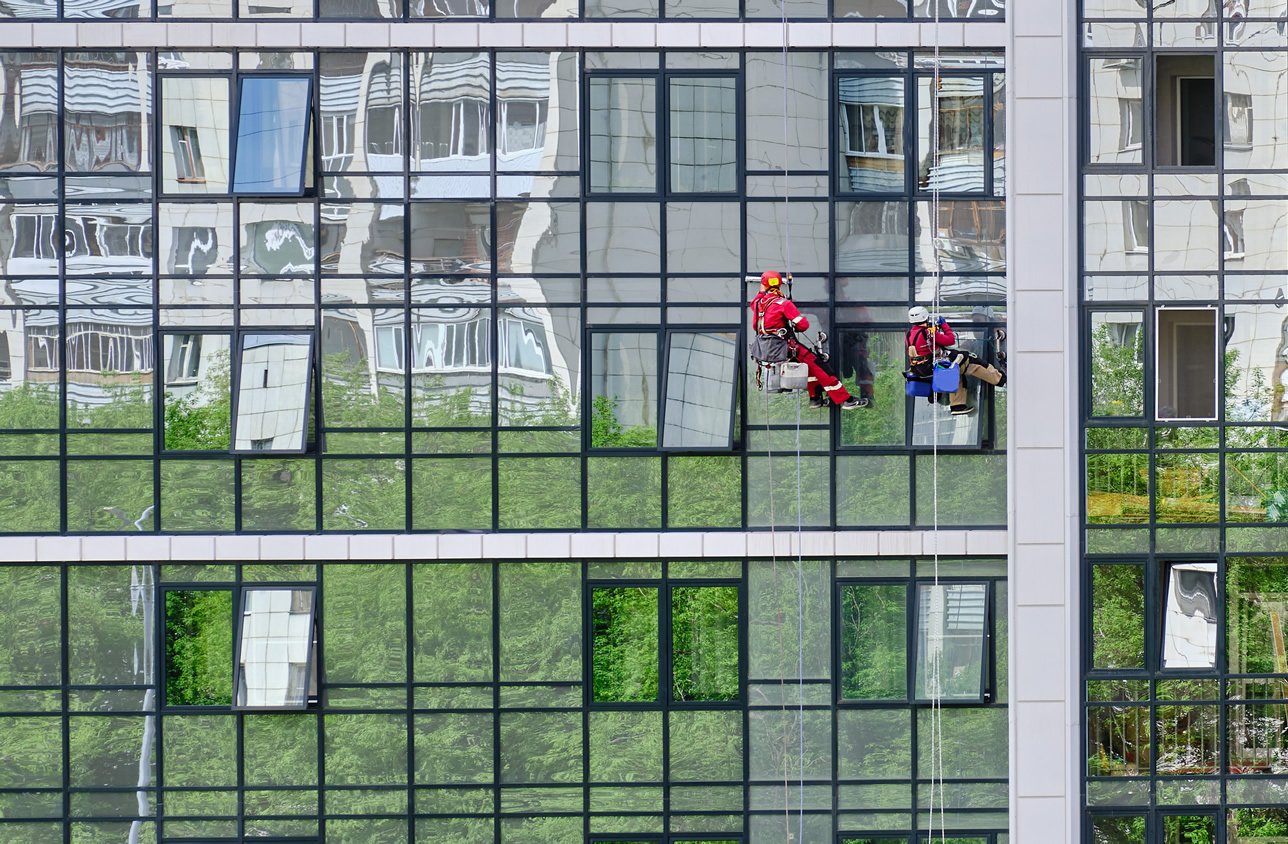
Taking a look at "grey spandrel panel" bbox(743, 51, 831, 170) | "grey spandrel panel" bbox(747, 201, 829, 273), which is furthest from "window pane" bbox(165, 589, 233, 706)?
"grey spandrel panel" bbox(743, 51, 831, 170)

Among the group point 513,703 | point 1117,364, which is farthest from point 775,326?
point 513,703

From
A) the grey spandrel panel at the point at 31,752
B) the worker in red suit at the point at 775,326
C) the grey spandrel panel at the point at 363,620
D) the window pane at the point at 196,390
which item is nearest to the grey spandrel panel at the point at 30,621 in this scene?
the grey spandrel panel at the point at 31,752

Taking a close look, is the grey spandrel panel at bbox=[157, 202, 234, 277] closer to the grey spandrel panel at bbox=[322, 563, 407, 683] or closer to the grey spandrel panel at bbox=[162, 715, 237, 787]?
the grey spandrel panel at bbox=[322, 563, 407, 683]

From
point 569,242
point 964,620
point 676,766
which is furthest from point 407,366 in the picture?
point 964,620

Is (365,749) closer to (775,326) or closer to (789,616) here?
(789,616)

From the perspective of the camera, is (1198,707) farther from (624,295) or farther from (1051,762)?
(624,295)

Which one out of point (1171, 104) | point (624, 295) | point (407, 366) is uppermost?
point (1171, 104)
